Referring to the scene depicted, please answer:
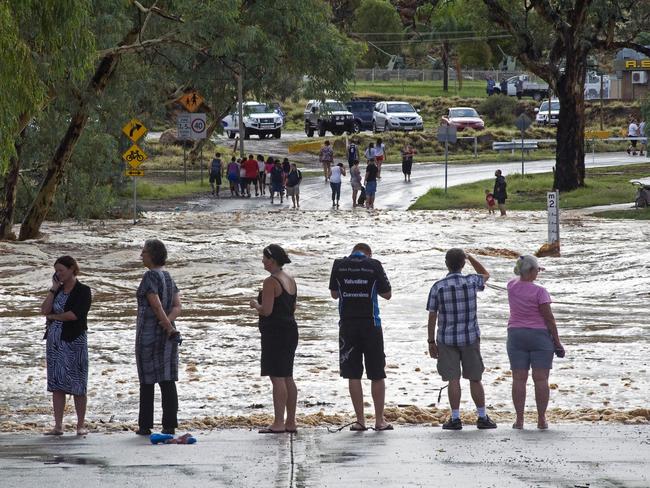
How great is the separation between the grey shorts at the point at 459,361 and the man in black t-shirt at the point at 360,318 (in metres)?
0.56

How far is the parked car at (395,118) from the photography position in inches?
2766

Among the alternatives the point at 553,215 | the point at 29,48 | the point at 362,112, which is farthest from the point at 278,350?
the point at 362,112

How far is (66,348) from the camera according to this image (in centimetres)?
1148

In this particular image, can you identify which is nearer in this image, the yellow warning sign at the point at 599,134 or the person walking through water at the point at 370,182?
the person walking through water at the point at 370,182

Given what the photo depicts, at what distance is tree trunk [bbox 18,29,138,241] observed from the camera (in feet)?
103

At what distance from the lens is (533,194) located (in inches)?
1836

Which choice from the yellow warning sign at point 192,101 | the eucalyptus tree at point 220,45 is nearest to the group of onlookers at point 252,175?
the yellow warning sign at point 192,101

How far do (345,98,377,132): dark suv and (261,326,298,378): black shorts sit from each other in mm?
61477

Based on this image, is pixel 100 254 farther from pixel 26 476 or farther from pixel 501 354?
pixel 26 476

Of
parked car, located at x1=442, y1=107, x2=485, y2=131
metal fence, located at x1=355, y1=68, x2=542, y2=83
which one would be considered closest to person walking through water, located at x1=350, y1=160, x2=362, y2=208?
parked car, located at x1=442, y1=107, x2=485, y2=131

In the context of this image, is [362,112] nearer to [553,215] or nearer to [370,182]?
[370,182]

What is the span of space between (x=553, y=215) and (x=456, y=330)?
1825cm

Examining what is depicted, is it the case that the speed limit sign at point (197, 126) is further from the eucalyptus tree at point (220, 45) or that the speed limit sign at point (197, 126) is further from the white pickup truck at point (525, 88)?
the white pickup truck at point (525, 88)

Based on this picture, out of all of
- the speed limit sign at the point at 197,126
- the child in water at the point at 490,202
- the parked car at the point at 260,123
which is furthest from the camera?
the parked car at the point at 260,123
